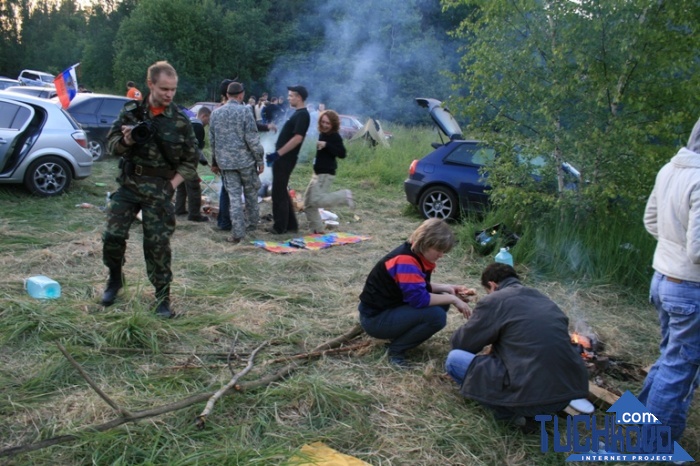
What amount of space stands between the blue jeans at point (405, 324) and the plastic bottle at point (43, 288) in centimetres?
245

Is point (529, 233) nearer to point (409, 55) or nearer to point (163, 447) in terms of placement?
point (163, 447)

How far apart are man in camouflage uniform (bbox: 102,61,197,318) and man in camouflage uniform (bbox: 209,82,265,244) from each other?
96.3 inches

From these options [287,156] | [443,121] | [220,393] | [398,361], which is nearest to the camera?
[220,393]

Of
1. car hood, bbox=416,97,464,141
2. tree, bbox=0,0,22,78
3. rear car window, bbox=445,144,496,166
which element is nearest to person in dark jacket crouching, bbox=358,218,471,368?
rear car window, bbox=445,144,496,166

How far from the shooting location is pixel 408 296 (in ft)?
11.3

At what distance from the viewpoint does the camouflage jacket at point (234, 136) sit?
648 centimetres

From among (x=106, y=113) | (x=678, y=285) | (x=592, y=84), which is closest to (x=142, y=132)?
(x=678, y=285)

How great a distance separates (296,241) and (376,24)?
18.6 meters

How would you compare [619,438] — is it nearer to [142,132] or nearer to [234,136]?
[142,132]

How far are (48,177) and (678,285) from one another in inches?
316

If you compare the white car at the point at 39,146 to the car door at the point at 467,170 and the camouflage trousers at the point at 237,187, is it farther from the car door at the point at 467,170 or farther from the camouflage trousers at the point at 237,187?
the car door at the point at 467,170

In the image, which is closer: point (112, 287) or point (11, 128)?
point (112, 287)

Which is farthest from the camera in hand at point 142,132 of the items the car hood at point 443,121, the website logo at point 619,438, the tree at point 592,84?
the car hood at point 443,121

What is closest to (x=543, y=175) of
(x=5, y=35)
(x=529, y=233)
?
(x=529, y=233)
